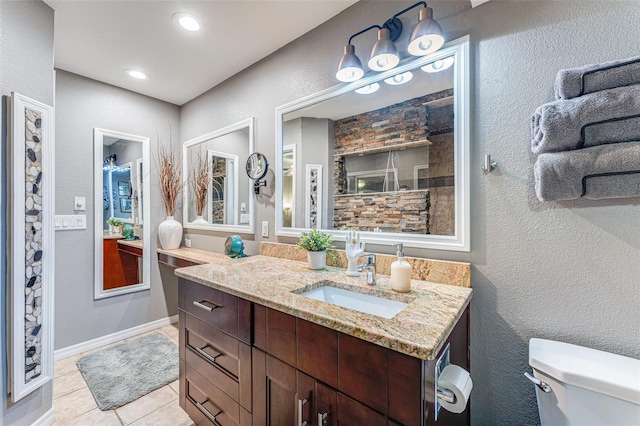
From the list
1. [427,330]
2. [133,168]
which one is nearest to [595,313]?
[427,330]

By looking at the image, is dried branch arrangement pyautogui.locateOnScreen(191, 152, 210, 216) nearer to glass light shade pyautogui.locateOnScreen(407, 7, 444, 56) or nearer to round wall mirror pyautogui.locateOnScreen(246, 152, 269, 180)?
round wall mirror pyautogui.locateOnScreen(246, 152, 269, 180)

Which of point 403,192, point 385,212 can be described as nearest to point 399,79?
point 403,192

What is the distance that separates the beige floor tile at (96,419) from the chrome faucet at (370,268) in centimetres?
165

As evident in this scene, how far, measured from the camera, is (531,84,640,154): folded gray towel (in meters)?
0.84

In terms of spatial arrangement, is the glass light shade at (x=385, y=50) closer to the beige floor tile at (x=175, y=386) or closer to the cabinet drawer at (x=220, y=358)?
the cabinet drawer at (x=220, y=358)

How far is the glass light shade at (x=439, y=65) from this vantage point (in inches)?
48.6

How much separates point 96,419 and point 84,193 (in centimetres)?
173

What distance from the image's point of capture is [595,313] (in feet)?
3.11

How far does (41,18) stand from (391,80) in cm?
201

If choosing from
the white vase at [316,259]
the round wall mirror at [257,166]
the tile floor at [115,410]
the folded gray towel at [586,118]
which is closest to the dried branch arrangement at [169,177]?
the round wall mirror at [257,166]

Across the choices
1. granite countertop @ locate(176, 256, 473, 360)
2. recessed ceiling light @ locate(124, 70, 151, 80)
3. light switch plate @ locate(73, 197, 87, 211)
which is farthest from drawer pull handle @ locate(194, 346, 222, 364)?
recessed ceiling light @ locate(124, 70, 151, 80)

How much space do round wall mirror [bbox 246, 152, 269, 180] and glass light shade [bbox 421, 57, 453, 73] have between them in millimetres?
1206

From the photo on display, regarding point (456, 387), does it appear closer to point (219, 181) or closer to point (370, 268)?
point (370, 268)

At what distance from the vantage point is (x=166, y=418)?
1585 mm
